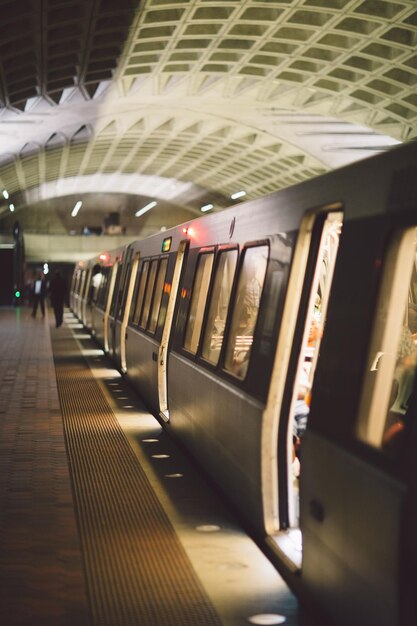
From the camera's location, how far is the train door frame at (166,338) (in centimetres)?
961

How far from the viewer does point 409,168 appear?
3.45m

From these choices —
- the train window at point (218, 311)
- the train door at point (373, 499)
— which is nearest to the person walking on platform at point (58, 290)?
the train window at point (218, 311)

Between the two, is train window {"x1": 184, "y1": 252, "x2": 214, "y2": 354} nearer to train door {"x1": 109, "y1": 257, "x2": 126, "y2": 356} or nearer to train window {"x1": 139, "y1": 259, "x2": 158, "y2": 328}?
train window {"x1": 139, "y1": 259, "x2": 158, "y2": 328}

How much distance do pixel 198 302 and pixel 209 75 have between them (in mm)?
28673

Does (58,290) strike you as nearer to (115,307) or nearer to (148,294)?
(115,307)

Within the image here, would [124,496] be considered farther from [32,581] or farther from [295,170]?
[295,170]

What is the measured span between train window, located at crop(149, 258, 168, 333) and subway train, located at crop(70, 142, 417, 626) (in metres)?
2.47

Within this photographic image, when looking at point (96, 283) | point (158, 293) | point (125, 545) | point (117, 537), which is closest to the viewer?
point (125, 545)

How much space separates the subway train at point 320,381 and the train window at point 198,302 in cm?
2

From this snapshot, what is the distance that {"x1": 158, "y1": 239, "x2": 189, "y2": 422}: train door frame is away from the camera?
9.61m

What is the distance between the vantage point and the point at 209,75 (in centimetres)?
3531

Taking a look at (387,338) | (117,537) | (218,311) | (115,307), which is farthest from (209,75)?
(387,338)

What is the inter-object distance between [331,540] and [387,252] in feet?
4.35

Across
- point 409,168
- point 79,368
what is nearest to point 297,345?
point 409,168
